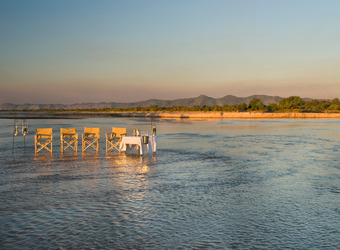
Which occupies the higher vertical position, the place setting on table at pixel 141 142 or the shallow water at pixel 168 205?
the place setting on table at pixel 141 142

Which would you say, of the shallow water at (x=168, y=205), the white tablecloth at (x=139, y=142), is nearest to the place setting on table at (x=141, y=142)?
the white tablecloth at (x=139, y=142)

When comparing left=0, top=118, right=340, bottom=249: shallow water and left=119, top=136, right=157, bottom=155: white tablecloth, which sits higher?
left=119, top=136, right=157, bottom=155: white tablecloth

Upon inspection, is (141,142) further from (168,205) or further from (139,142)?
(168,205)

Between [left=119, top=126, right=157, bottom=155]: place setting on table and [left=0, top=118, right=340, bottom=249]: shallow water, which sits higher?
[left=119, top=126, right=157, bottom=155]: place setting on table

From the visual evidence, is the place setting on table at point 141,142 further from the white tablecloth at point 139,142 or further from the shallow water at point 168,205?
the shallow water at point 168,205

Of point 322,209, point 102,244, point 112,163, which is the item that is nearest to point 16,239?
point 102,244

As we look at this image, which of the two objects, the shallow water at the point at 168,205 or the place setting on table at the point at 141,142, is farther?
the place setting on table at the point at 141,142

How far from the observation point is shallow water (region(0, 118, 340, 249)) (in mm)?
5680

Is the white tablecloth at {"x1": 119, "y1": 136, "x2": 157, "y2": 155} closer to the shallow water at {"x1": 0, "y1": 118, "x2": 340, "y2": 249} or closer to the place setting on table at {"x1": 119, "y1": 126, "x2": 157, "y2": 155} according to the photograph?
the place setting on table at {"x1": 119, "y1": 126, "x2": 157, "y2": 155}

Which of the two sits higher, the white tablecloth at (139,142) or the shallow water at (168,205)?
the white tablecloth at (139,142)

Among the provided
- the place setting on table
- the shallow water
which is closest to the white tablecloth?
the place setting on table

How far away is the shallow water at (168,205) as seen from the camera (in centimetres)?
568

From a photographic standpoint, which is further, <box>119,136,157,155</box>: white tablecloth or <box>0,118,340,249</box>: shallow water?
<box>119,136,157,155</box>: white tablecloth

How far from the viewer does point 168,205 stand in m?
7.65
